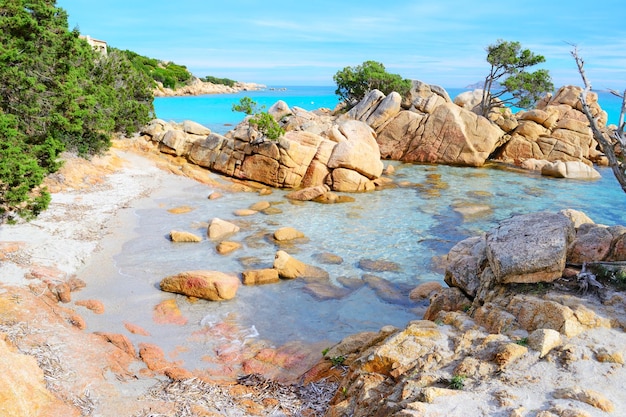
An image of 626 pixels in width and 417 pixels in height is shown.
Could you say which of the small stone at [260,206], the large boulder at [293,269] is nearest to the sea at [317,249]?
the large boulder at [293,269]

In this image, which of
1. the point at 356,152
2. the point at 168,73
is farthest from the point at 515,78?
the point at 168,73

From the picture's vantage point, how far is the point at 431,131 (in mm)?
36688

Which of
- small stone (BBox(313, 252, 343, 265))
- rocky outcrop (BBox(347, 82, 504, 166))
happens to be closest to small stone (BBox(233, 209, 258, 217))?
small stone (BBox(313, 252, 343, 265))

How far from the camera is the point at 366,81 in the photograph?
1877 inches

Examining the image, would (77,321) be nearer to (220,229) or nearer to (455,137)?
(220,229)

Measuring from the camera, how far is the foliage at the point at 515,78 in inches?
1583

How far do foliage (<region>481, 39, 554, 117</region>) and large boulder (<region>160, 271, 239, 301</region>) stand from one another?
113 feet

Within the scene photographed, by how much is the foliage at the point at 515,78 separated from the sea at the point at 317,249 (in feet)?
37.0

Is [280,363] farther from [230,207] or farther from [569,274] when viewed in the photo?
[230,207]

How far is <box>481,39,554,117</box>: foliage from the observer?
4022 centimetres

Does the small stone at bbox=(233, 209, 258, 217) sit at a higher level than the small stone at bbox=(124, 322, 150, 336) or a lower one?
higher

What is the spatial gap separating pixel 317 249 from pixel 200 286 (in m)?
5.93

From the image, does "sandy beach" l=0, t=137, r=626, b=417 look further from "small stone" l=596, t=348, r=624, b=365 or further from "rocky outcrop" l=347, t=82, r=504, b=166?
"rocky outcrop" l=347, t=82, r=504, b=166

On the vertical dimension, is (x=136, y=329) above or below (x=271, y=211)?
below
